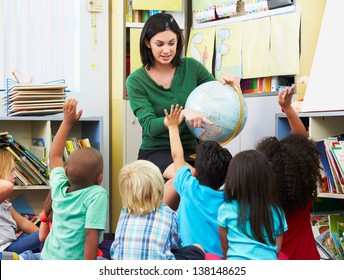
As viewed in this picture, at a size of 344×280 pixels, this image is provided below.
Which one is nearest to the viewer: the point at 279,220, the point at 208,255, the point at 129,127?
the point at 279,220

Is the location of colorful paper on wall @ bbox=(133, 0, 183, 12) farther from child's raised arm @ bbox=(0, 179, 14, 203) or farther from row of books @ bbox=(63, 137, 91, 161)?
child's raised arm @ bbox=(0, 179, 14, 203)

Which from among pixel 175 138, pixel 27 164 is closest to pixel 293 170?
pixel 175 138

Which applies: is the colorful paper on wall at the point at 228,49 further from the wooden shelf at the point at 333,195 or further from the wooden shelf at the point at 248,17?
the wooden shelf at the point at 333,195

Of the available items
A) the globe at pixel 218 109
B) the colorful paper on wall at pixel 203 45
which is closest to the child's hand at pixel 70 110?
the globe at pixel 218 109

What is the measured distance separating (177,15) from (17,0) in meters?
1.29

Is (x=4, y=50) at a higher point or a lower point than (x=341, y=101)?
higher

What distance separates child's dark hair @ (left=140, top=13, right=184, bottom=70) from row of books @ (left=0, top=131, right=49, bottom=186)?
1242 millimetres

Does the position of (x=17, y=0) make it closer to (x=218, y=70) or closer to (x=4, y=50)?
(x=4, y=50)

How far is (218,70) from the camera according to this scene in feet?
17.0

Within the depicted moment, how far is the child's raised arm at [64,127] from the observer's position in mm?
2994

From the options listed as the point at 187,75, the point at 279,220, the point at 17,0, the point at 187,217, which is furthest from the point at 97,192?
the point at 17,0

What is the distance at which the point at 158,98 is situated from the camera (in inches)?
148

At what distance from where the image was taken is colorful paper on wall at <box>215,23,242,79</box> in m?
5.01

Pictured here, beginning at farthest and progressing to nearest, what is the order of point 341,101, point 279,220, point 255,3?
point 255,3
point 341,101
point 279,220
